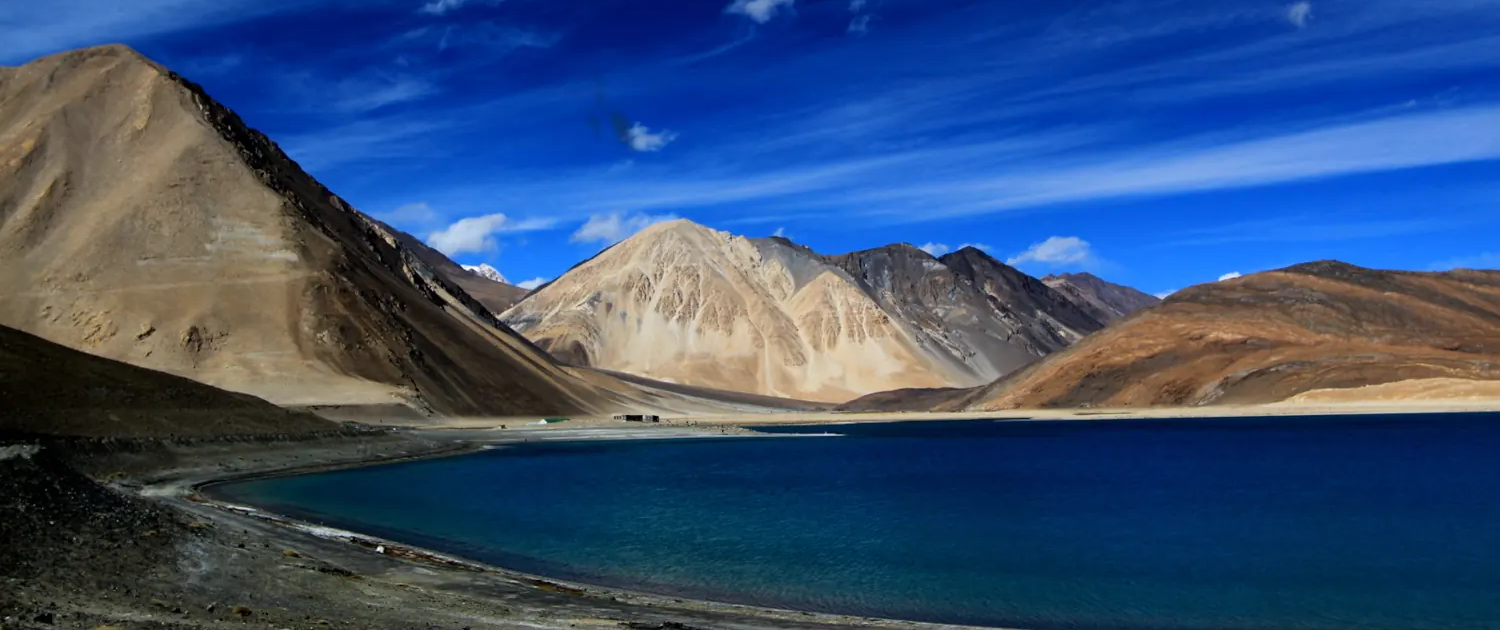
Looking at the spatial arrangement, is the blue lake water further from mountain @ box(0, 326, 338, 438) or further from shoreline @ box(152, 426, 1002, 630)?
mountain @ box(0, 326, 338, 438)

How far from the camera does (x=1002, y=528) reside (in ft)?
117

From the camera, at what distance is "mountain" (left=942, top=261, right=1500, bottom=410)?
13638 cm

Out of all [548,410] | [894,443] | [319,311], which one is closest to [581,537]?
[894,443]

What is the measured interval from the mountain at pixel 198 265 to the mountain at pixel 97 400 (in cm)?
3652

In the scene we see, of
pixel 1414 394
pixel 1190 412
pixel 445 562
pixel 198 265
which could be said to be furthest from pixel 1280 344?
pixel 445 562

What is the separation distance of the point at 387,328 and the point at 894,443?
5594 cm

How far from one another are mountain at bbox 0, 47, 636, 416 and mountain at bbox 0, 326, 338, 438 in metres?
36.5

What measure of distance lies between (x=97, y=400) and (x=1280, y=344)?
142 m

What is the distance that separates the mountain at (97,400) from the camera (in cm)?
4547

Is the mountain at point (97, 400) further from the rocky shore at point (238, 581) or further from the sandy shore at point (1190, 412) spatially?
the sandy shore at point (1190, 412)

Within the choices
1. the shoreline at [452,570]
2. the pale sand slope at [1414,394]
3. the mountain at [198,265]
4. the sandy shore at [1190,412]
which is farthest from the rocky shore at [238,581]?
the pale sand slope at [1414,394]

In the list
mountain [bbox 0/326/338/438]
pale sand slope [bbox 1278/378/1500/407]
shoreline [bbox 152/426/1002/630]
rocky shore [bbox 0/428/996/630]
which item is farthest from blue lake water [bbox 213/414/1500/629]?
pale sand slope [bbox 1278/378/1500/407]

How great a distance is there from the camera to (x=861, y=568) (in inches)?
1099

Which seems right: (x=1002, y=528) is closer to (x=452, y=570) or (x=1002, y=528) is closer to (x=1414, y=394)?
(x=452, y=570)
